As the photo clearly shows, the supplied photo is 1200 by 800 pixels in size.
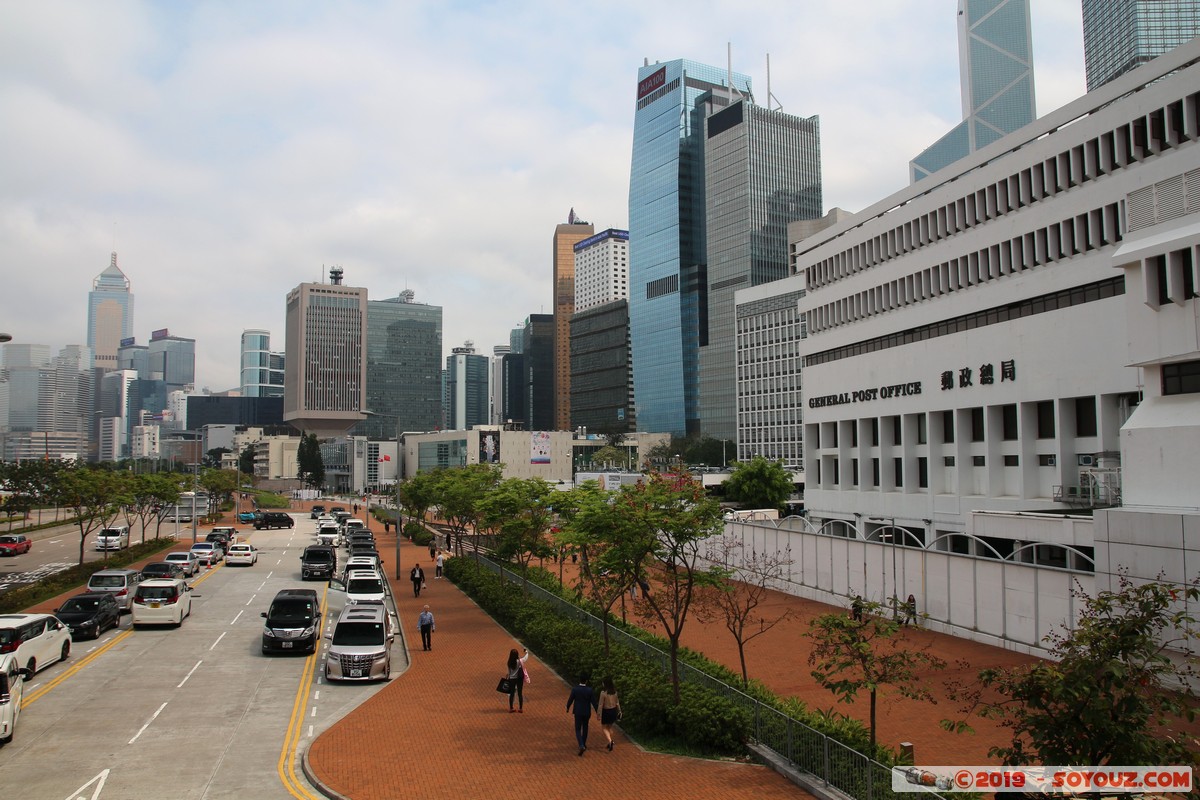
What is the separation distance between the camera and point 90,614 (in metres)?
28.4

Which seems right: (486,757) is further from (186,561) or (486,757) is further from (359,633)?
(186,561)

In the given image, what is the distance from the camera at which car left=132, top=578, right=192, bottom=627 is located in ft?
99.3

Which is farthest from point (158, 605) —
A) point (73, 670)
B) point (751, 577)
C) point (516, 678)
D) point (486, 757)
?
point (751, 577)

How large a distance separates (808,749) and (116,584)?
29756 millimetres

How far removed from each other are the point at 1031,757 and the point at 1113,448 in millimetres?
36298

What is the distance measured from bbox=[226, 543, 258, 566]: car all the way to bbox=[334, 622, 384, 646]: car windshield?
31.0 meters

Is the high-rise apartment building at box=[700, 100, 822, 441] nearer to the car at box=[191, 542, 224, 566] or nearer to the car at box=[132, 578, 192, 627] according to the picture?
the car at box=[191, 542, 224, 566]

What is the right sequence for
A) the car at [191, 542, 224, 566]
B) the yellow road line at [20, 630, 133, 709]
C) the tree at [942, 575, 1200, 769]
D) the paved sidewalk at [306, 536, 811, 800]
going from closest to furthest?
the tree at [942, 575, 1200, 769], the paved sidewalk at [306, 536, 811, 800], the yellow road line at [20, 630, 133, 709], the car at [191, 542, 224, 566]

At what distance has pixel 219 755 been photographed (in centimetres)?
1677

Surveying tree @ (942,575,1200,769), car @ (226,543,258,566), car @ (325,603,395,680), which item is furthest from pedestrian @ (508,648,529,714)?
car @ (226,543,258,566)

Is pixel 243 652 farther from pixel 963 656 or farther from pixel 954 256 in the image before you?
pixel 954 256

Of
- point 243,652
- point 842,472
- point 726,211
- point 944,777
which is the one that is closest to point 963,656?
point 944,777

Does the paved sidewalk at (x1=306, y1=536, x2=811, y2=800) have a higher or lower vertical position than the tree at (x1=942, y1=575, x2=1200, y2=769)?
lower

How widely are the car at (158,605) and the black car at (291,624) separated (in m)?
5.12
